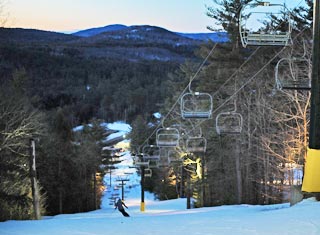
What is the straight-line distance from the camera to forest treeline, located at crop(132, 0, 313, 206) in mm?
18438

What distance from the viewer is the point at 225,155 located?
3173cm

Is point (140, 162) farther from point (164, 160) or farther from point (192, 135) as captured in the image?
point (192, 135)

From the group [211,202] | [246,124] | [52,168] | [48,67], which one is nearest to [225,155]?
[211,202]

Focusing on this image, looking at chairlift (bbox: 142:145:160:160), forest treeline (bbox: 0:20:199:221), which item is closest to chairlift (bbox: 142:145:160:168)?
chairlift (bbox: 142:145:160:160)

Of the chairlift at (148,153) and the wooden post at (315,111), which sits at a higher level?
the wooden post at (315,111)

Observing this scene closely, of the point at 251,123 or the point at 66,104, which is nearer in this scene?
the point at 251,123

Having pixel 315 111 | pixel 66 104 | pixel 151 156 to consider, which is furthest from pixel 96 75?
pixel 315 111

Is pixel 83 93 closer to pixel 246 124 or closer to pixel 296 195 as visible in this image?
pixel 246 124

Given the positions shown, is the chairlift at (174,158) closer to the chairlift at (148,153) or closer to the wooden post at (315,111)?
the chairlift at (148,153)

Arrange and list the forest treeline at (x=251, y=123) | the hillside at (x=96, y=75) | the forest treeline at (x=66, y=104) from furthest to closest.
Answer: the hillside at (x=96, y=75), the forest treeline at (x=66, y=104), the forest treeline at (x=251, y=123)

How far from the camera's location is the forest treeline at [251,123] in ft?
60.5

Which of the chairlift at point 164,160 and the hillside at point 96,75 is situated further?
the hillside at point 96,75

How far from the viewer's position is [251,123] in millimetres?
27000

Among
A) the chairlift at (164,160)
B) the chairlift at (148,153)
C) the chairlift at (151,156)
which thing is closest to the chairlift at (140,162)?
the chairlift at (151,156)
